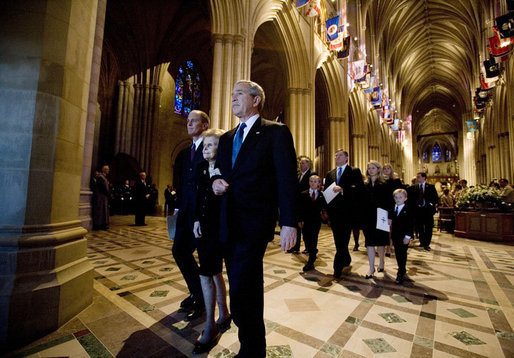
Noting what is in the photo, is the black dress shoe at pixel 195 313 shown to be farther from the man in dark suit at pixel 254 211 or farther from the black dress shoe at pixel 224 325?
the man in dark suit at pixel 254 211

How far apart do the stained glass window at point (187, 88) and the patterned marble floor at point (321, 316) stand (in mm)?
15587

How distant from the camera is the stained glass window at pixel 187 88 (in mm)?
17484

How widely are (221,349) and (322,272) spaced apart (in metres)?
2.31

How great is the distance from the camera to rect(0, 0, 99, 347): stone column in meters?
1.77

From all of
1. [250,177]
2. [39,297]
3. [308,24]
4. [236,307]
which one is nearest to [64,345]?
[39,297]

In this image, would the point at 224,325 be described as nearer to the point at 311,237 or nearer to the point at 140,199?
the point at 311,237

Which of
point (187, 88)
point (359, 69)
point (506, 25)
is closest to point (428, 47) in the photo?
point (359, 69)

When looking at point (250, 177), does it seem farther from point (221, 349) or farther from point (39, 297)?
point (39, 297)

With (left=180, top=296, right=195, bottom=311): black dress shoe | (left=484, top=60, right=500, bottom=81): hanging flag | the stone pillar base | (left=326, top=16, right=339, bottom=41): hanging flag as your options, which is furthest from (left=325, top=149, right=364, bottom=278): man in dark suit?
(left=484, top=60, right=500, bottom=81): hanging flag

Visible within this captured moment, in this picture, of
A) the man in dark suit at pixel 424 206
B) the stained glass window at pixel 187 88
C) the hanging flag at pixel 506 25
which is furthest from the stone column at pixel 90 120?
the hanging flag at pixel 506 25

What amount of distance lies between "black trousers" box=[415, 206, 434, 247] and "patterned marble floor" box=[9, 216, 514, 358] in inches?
78.3

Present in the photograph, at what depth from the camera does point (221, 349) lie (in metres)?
1.66

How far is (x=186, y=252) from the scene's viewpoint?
2203 millimetres

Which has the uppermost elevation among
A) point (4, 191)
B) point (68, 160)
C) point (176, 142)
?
point (176, 142)
